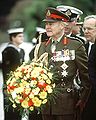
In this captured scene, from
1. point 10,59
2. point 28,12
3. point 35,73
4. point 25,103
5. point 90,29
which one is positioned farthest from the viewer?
point 28,12

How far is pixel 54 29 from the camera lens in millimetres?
8250

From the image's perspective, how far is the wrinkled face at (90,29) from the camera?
29.4 feet

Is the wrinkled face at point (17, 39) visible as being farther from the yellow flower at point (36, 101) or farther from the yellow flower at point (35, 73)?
the yellow flower at point (36, 101)

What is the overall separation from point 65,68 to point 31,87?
52 centimetres

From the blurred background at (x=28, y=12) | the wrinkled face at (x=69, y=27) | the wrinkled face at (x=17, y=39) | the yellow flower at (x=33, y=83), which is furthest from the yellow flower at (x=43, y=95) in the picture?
the blurred background at (x=28, y=12)

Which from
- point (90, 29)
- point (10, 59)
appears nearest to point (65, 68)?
point (90, 29)

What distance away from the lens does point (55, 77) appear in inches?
322

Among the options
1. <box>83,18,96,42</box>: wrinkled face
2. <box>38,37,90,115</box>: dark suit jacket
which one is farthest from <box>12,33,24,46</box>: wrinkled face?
<box>38,37,90,115</box>: dark suit jacket

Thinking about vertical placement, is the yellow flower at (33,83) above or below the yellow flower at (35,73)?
below

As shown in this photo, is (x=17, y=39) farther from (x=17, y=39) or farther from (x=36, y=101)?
(x=36, y=101)

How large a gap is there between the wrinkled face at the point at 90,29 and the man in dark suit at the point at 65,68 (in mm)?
688

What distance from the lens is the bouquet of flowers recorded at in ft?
26.2

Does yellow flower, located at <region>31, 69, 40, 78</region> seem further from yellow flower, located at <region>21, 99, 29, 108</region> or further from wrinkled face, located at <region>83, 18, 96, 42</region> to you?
wrinkled face, located at <region>83, 18, 96, 42</region>

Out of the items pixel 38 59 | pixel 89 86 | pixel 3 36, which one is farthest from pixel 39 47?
pixel 3 36
